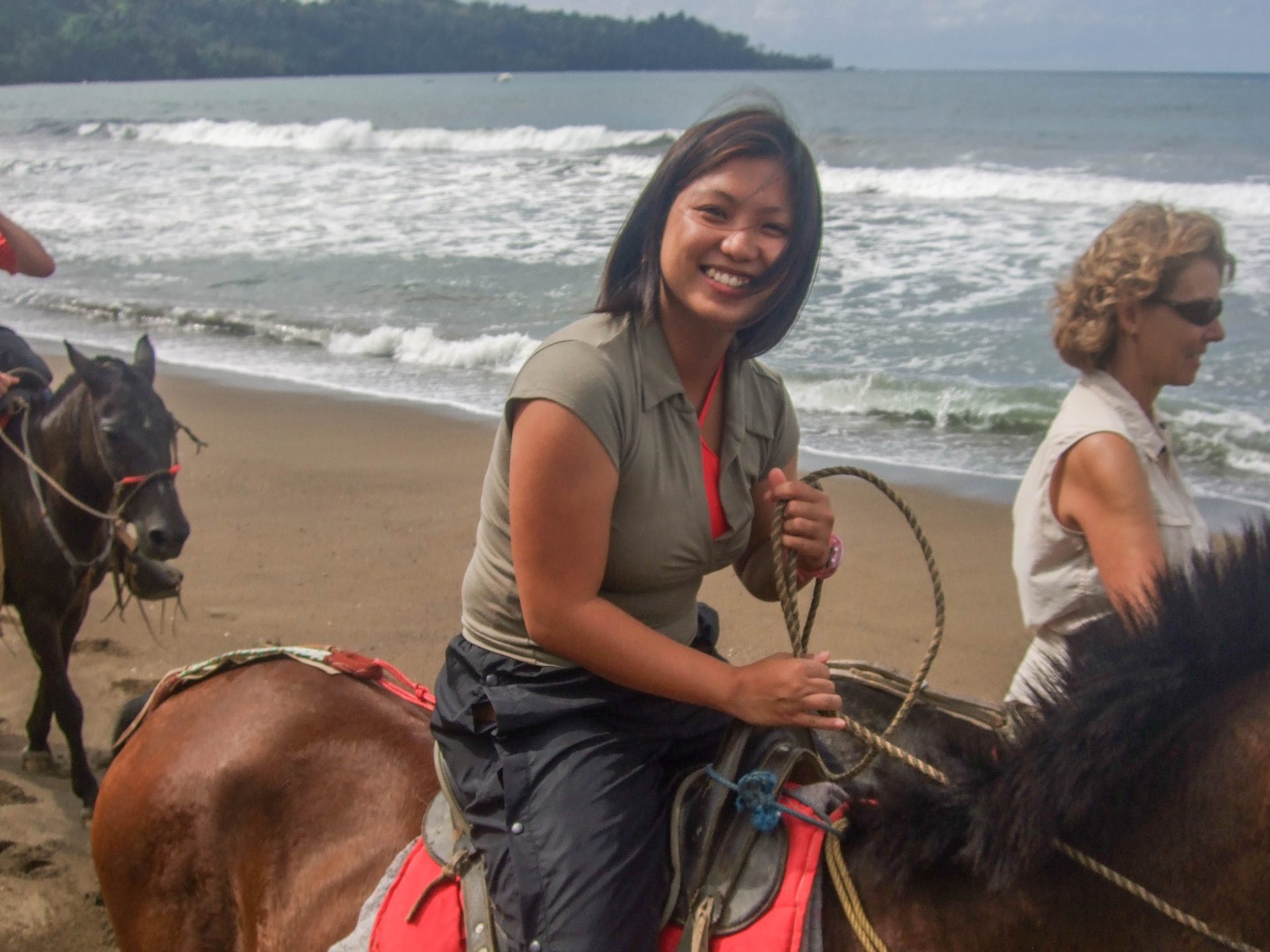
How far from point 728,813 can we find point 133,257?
1771 cm

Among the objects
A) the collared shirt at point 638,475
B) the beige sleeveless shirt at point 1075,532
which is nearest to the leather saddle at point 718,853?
the collared shirt at point 638,475

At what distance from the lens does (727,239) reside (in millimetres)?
1881

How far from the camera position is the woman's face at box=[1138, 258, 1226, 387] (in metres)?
2.64

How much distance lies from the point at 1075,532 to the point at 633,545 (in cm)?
131

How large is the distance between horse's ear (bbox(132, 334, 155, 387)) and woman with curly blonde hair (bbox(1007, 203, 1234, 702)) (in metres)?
3.27

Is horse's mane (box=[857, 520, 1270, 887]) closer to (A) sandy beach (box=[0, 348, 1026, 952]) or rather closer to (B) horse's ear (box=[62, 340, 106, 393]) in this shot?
(A) sandy beach (box=[0, 348, 1026, 952])

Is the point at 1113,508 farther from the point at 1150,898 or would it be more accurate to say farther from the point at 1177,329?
the point at 1150,898

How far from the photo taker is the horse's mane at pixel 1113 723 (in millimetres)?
1556

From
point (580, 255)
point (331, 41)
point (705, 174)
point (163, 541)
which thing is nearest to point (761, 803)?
point (705, 174)

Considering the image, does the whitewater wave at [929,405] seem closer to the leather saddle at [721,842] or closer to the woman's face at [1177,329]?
the woman's face at [1177,329]

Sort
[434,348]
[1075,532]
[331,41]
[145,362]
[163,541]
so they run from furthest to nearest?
[331,41], [434,348], [145,362], [163,541], [1075,532]

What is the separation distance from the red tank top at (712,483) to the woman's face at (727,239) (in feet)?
0.57

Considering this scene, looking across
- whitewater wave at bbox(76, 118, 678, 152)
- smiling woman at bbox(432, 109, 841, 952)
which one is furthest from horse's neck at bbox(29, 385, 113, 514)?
whitewater wave at bbox(76, 118, 678, 152)

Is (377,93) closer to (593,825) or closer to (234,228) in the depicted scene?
(234,228)
